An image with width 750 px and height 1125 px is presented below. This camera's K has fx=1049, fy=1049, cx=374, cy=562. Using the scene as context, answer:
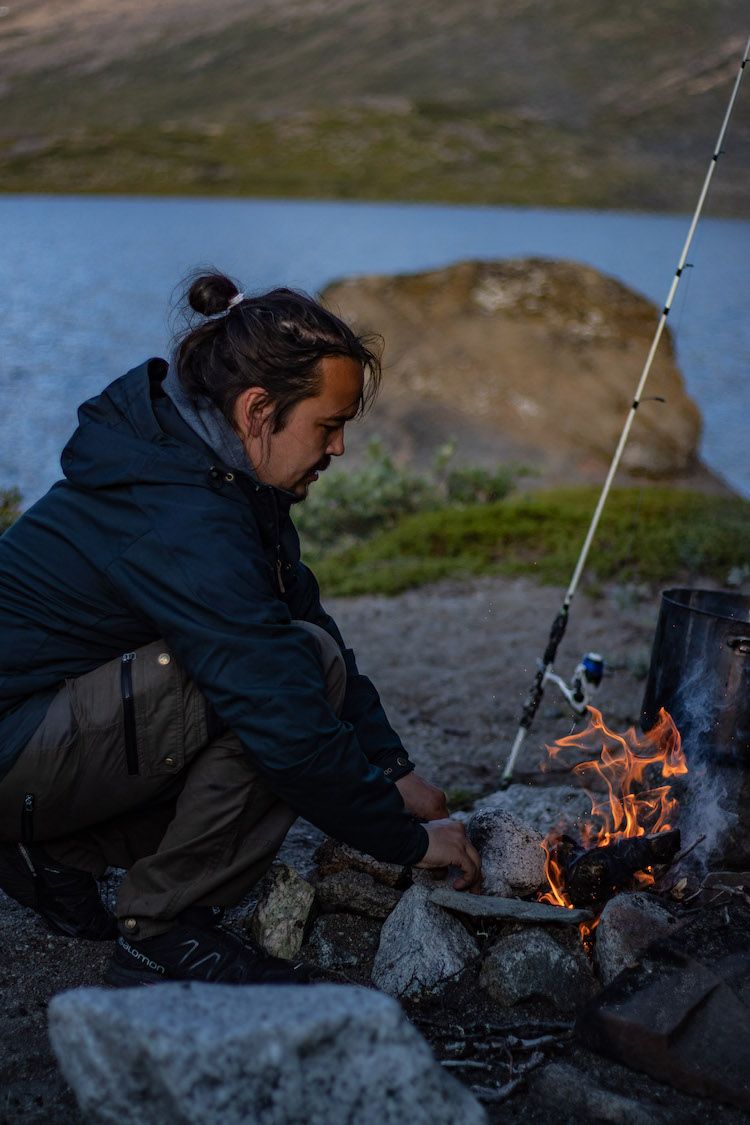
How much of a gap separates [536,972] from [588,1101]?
504 mm

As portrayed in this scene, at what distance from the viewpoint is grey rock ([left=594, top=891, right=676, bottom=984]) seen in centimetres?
296

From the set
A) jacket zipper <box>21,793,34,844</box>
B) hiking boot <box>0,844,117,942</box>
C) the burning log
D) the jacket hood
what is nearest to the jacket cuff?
the burning log

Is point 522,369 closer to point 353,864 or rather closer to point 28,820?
point 353,864

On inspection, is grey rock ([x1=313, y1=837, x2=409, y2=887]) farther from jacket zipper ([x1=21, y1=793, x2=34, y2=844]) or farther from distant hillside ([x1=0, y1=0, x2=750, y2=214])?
distant hillside ([x1=0, y1=0, x2=750, y2=214])

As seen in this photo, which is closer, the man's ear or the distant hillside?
the man's ear

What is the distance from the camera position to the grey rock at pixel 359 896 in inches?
132

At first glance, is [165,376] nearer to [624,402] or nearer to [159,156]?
[624,402]

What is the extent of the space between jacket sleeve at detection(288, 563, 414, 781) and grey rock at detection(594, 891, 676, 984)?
0.75 meters

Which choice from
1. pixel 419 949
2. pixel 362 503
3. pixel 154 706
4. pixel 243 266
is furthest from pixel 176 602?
pixel 243 266

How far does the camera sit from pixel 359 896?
11.0 feet

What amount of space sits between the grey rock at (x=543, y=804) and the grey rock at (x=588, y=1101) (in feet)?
4.56

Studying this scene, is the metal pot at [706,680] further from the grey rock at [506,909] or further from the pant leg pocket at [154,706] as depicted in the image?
the pant leg pocket at [154,706]

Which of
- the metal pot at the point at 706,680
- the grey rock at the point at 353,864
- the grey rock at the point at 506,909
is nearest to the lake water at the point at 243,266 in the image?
the metal pot at the point at 706,680

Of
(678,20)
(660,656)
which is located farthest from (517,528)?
(678,20)
